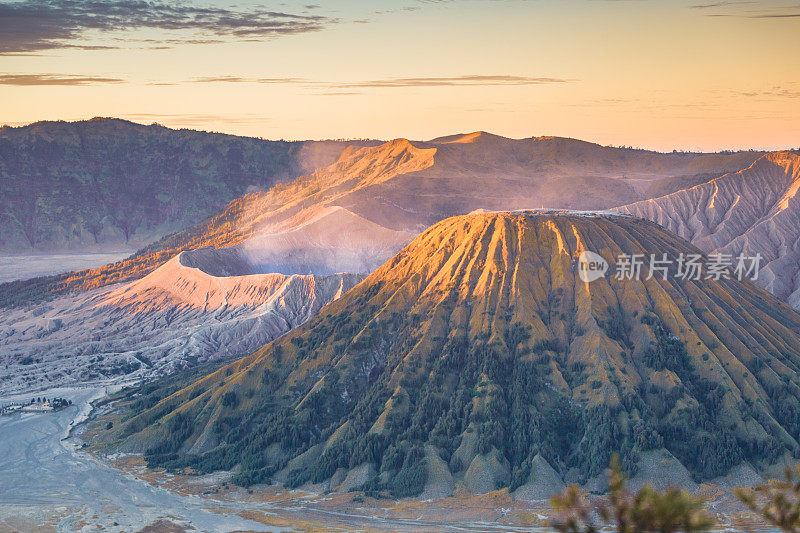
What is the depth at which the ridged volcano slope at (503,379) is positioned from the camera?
113 metres

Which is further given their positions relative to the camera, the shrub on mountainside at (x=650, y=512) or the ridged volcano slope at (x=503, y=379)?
the ridged volcano slope at (x=503, y=379)

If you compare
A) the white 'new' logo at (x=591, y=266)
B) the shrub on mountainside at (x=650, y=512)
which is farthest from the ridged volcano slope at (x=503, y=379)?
the shrub on mountainside at (x=650, y=512)

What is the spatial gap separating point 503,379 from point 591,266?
22.5 m

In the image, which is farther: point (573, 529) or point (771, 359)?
point (771, 359)

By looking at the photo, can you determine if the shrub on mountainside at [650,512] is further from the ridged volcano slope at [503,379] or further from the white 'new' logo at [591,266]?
the white 'new' logo at [591,266]

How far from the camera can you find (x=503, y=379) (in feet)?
400

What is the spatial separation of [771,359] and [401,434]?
45.1m

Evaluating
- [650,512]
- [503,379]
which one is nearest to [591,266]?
[503,379]

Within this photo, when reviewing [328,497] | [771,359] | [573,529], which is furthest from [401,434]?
[573,529]

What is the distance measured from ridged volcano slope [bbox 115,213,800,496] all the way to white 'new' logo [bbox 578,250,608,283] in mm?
956

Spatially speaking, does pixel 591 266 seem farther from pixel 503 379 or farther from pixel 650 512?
pixel 650 512

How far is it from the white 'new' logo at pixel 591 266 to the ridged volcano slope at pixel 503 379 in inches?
37.6

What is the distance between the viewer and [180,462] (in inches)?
4820

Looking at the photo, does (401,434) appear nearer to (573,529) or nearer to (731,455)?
(731,455)
